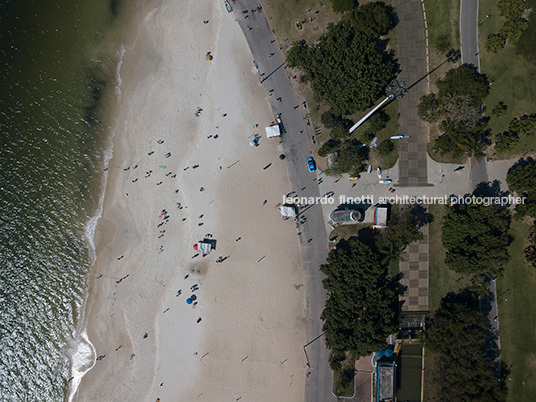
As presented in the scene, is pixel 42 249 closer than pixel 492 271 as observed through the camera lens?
No

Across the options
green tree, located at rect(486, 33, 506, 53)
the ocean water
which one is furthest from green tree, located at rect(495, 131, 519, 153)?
the ocean water

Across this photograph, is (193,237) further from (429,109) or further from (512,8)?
(512,8)

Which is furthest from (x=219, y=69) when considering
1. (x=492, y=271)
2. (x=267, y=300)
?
(x=492, y=271)

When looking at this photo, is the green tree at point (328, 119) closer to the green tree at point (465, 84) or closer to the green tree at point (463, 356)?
the green tree at point (465, 84)

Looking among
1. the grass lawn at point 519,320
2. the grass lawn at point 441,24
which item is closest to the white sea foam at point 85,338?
the grass lawn at point 441,24

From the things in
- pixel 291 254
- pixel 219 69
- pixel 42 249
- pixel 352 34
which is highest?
pixel 352 34

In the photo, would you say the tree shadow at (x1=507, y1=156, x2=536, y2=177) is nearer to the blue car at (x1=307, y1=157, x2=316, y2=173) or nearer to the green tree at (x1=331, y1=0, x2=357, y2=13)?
the blue car at (x1=307, y1=157, x2=316, y2=173)

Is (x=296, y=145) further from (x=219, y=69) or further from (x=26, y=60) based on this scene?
(x=26, y=60)
